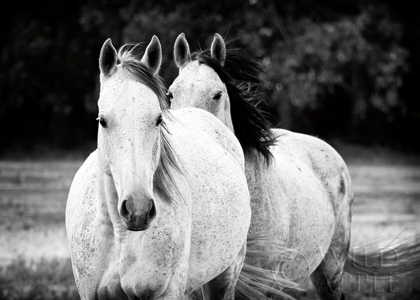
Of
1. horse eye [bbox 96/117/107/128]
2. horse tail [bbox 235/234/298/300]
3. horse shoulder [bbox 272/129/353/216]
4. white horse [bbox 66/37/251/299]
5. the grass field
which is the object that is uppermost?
horse eye [bbox 96/117/107/128]

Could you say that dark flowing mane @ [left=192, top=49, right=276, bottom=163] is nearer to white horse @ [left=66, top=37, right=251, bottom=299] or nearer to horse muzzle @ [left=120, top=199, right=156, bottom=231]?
white horse @ [left=66, top=37, right=251, bottom=299]

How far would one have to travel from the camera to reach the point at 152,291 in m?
2.83

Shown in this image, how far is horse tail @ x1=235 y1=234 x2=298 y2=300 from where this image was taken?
4094mm

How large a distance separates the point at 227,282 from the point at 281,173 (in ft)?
4.50

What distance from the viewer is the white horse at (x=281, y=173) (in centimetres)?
448

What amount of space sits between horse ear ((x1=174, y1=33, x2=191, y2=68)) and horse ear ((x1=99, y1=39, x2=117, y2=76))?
6.19 ft

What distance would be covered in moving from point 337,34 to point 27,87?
12.7m

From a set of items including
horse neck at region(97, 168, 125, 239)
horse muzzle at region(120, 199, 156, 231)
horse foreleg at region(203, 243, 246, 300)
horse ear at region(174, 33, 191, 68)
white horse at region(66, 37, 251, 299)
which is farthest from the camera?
horse ear at region(174, 33, 191, 68)

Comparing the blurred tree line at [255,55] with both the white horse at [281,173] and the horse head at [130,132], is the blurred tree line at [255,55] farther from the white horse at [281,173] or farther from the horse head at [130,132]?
the horse head at [130,132]

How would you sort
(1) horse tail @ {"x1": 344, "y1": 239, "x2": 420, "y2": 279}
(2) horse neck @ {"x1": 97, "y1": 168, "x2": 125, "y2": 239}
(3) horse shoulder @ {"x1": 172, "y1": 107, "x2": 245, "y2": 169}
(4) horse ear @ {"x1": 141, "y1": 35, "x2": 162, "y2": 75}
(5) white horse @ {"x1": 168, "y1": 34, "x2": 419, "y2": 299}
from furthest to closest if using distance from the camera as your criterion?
(1) horse tail @ {"x1": 344, "y1": 239, "x2": 420, "y2": 279}, (5) white horse @ {"x1": 168, "y1": 34, "x2": 419, "y2": 299}, (3) horse shoulder @ {"x1": 172, "y1": 107, "x2": 245, "y2": 169}, (4) horse ear @ {"x1": 141, "y1": 35, "x2": 162, "y2": 75}, (2) horse neck @ {"x1": 97, "y1": 168, "x2": 125, "y2": 239}

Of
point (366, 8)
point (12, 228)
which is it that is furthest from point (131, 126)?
point (366, 8)

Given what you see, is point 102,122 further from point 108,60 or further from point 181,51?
point 181,51

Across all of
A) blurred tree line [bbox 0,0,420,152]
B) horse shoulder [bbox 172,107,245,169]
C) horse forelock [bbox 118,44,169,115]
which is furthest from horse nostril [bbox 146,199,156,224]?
blurred tree line [bbox 0,0,420,152]

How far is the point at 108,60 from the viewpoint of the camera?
292 cm
